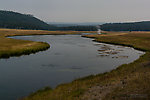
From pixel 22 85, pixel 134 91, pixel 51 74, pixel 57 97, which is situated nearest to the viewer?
pixel 134 91

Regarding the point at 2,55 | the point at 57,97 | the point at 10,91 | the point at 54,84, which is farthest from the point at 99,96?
the point at 2,55

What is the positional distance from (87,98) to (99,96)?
3.93ft

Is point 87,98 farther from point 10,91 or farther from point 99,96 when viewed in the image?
point 10,91

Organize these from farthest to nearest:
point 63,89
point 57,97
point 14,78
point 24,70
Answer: point 24,70 < point 14,78 < point 63,89 < point 57,97

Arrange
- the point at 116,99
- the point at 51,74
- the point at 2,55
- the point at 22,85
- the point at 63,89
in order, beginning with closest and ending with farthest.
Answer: the point at 116,99 → the point at 63,89 → the point at 22,85 → the point at 51,74 → the point at 2,55

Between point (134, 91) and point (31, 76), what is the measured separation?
1661 centimetres

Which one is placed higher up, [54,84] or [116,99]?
[116,99]

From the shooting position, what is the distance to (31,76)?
1020 inches

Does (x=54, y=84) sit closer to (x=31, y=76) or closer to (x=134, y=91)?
(x=31, y=76)

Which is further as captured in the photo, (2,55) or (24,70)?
(2,55)

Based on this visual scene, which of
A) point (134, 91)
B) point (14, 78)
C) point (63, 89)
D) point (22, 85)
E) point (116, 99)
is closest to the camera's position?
point (116, 99)

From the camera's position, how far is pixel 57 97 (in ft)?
54.5

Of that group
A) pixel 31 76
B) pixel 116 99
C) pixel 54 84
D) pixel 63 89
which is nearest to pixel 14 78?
pixel 31 76

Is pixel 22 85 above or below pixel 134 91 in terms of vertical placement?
below
